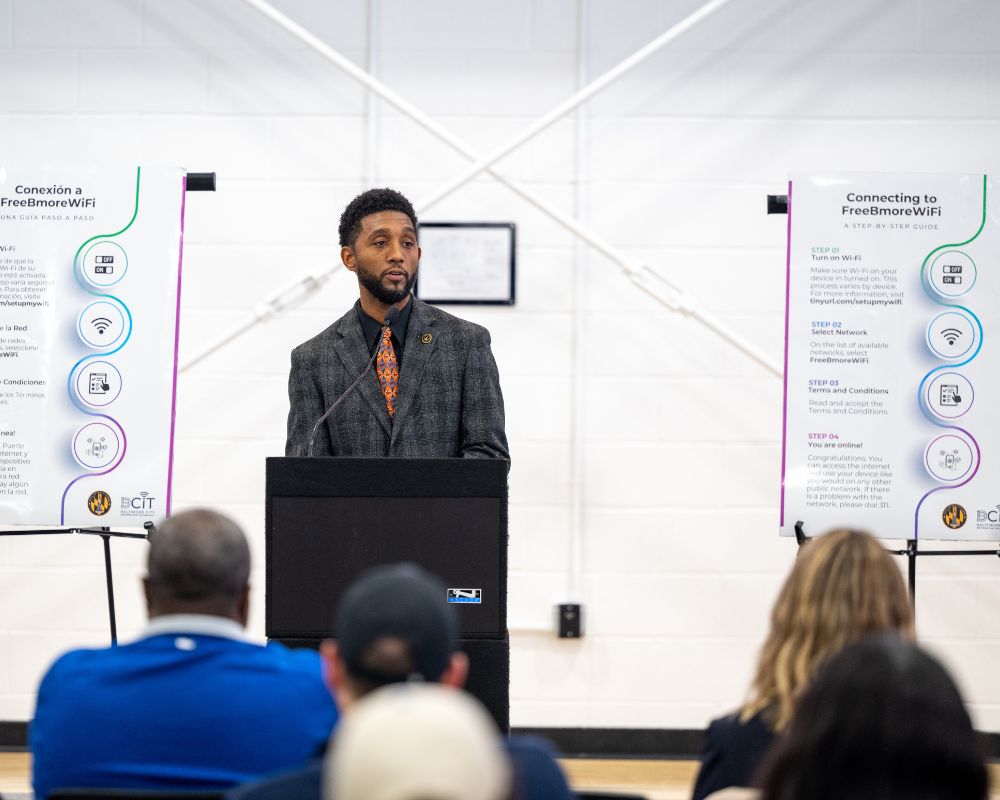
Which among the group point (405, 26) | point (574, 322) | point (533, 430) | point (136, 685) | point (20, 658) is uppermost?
point (405, 26)

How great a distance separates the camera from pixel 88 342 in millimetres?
3508

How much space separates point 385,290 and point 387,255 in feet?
0.29

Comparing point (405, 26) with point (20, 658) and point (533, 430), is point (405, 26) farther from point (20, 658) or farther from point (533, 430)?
point (20, 658)

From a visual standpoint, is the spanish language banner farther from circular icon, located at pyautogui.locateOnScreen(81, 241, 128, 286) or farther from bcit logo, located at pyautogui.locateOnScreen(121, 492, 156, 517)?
circular icon, located at pyautogui.locateOnScreen(81, 241, 128, 286)

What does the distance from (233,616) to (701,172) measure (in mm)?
2951

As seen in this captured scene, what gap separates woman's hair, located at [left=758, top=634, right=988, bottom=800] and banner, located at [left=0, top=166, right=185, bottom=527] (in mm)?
2567

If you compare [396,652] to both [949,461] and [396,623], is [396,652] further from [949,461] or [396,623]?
[949,461]

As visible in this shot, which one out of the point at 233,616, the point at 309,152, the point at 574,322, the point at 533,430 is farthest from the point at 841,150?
the point at 233,616

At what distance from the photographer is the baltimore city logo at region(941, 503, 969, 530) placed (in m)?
3.53

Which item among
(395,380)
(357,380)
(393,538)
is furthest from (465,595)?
(395,380)

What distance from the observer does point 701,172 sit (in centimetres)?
430

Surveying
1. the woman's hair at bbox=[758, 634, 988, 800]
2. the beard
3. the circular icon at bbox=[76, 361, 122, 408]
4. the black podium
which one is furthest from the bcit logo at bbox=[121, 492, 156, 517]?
the woman's hair at bbox=[758, 634, 988, 800]

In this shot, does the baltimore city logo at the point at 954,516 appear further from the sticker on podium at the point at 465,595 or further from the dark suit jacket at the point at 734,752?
the dark suit jacket at the point at 734,752

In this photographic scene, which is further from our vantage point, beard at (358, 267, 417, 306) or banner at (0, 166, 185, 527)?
banner at (0, 166, 185, 527)
